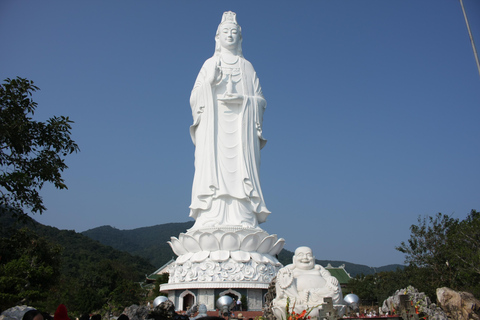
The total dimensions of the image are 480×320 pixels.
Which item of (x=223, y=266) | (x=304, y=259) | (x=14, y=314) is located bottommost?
(x=14, y=314)

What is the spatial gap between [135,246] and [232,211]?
69039 mm

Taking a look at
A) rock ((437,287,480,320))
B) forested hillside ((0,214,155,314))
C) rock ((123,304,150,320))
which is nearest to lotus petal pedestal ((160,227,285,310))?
rock ((123,304,150,320))

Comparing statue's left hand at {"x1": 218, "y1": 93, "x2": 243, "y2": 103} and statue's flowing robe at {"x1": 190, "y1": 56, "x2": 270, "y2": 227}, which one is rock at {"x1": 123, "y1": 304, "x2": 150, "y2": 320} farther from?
statue's left hand at {"x1": 218, "y1": 93, "x2": 243, "y2": 103}

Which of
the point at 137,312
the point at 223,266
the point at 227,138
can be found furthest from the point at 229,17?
the point at 137,312

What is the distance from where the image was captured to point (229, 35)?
14008 mm

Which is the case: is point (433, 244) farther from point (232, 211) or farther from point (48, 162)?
point (48, 162)

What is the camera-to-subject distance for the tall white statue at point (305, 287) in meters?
5.32

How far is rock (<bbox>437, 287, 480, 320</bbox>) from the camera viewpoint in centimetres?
687

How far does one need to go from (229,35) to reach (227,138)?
338 cm

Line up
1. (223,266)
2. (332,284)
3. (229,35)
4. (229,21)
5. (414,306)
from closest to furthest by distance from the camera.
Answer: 1. (414,306)
2. (332,284)
3. (223,266)
4. (229,35)
5. (229,21)

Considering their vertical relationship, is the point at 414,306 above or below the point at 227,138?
below

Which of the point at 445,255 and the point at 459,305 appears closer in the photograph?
the point at 459,305

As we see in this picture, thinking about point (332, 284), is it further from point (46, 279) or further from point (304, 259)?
point (46, 279)

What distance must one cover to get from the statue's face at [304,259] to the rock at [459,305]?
272 centimetres
